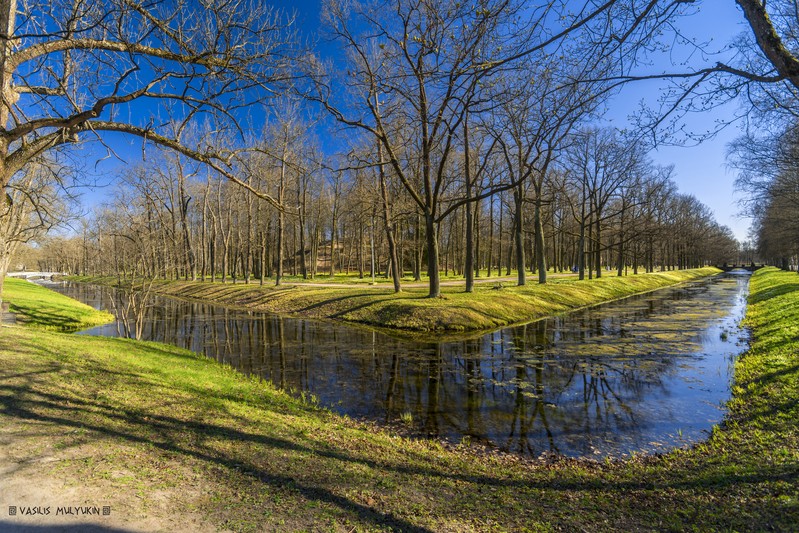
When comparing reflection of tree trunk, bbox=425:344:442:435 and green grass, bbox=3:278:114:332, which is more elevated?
green grass, bbox=3:278:114:332

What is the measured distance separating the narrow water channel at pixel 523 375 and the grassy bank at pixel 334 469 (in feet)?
2.95

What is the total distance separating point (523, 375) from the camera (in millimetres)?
10500

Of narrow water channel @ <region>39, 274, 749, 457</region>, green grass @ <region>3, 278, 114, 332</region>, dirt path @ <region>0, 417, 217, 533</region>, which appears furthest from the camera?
green grass @ <region>3, 278, 114, 332</region>

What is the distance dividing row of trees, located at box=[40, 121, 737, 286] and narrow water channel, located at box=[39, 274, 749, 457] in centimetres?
432

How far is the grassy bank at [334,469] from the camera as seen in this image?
3703mm

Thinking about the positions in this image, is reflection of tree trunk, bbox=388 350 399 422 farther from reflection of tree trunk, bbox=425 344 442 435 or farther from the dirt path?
the dirt path

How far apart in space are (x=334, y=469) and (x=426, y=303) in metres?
14.5

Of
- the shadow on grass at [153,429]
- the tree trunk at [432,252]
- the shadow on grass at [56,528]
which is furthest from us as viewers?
the tree trunk at [432,252]

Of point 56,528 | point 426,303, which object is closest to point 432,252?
point 426,303

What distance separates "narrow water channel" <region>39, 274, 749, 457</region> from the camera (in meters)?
7.05

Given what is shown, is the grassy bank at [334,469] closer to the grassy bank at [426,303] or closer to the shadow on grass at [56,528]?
the shadow on grass at [56,528]

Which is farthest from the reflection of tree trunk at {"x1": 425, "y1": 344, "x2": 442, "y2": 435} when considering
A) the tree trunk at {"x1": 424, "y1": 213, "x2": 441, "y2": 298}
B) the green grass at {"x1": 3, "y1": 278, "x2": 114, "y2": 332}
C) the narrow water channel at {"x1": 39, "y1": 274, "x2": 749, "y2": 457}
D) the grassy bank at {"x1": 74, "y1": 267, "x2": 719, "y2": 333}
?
the green grass at {"x1": 3, "y1": 278, "x2": 114, "y2": 332}

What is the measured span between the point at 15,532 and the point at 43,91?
6304mm

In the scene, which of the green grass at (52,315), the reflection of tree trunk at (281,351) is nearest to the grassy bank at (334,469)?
the reflection of tree trunk at (281,351)
